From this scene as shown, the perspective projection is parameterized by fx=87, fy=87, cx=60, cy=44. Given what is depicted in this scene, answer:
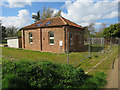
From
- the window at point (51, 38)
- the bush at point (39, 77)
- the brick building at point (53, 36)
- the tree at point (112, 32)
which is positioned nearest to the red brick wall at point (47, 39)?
the brick building at point (53, 36)

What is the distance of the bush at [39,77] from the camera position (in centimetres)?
281

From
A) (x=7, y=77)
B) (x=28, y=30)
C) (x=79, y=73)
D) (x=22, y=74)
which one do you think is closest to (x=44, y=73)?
(x=22, y=74)

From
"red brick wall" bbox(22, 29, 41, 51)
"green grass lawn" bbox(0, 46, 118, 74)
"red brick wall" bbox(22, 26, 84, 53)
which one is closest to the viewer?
"green grass lawn" bbox(0, 46, 118, 74)

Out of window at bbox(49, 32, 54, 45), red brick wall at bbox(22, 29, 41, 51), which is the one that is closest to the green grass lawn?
window at bbox(49, 32, 54, 45)

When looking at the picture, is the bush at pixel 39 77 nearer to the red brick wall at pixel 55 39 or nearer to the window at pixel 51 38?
the red brick wall at pixel 55 39

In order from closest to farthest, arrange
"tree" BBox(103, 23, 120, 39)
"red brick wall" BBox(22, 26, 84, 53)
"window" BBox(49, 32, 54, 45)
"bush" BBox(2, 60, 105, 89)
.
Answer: "bush" BBox(2, 60, 105, 89), "red brick wall" BBox(22, 26, 84, 53), "window" BBox(49, 32, 54, 45), "tree" BBox(103, 23, 120, 39)

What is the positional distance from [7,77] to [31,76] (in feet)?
2.48

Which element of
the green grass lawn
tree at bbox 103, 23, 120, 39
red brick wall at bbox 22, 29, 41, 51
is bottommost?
the green grass lawn

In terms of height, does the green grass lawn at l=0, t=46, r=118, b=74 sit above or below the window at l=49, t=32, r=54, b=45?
below

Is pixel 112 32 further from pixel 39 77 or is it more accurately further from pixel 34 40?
pixel 39 77

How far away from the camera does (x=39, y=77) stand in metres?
3.27

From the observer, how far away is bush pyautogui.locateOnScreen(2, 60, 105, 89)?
2.81 metres

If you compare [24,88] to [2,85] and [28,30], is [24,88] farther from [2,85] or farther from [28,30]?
[28,30]

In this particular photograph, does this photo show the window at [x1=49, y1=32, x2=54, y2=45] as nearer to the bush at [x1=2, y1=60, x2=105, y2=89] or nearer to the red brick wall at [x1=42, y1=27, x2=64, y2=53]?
the red brick wall at [x1=42, y1=27, x2=64, y2=53]
